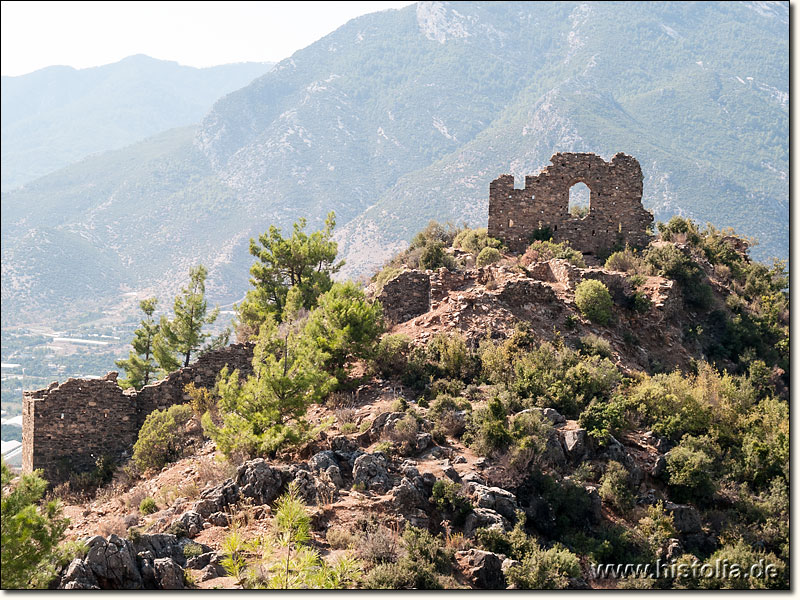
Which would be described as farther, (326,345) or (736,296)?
(736,296)

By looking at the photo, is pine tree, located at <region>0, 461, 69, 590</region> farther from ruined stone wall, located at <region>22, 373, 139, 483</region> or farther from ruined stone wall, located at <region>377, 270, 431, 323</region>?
ruined stone wall, located at <region>377, 270, 431, 323</region>

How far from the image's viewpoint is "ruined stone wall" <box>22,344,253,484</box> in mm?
26266

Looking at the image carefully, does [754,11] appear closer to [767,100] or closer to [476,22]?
[767,100]

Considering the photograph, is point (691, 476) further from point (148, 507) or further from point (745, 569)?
point (148, 507)

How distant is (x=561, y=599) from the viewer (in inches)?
583

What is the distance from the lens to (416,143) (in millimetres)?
139875

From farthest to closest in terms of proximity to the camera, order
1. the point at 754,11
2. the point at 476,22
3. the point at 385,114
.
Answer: the point at 476,22, the point at 385,114, the point at 754,11

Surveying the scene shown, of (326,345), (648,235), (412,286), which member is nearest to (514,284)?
(412,286)

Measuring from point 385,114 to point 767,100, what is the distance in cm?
6777

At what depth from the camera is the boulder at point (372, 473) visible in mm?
18969

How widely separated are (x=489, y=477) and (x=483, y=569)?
9.99 feet

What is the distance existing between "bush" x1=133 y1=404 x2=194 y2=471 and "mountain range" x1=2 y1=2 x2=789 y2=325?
46867 millimetres

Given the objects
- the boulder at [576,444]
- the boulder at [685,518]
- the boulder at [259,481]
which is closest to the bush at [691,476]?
the boulder at [685,518]

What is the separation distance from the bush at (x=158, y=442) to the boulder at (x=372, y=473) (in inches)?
304
